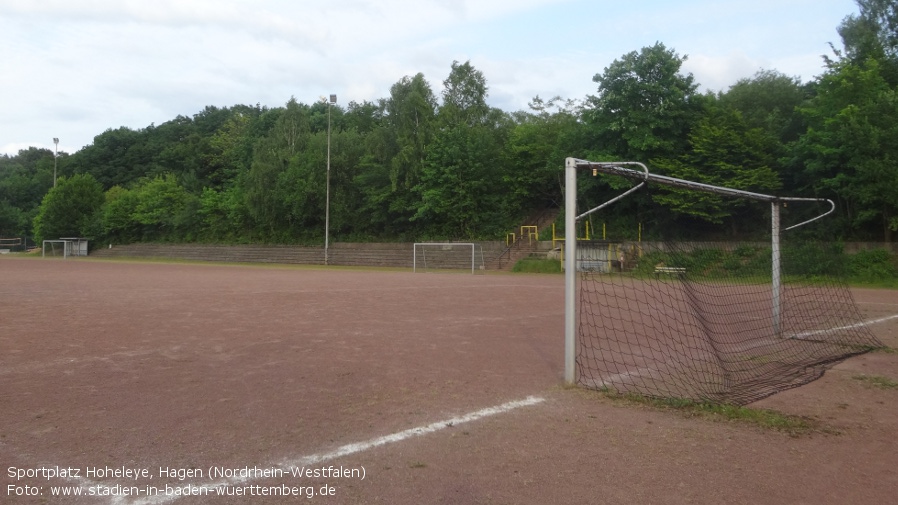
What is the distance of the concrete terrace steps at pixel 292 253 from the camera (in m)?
39.9

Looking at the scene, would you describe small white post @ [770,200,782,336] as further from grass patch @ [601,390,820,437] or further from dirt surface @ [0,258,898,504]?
grass patch @ [601,390,820,437]

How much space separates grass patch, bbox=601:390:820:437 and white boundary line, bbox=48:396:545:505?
3.26ft

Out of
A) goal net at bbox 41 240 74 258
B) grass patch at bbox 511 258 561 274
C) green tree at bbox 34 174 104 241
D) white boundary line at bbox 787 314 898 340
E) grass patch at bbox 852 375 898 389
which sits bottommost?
grass patch at bbox 852 375 898 389

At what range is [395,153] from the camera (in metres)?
44.8

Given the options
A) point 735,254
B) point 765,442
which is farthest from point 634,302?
point 765,442

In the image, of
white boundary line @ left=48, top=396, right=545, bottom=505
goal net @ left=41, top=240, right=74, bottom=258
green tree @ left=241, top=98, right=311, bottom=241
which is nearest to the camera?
white boundary line @ left=48, top=396, right=545, bottom=505

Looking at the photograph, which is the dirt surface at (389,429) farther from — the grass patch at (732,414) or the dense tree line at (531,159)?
the dense tree line at (531,159)

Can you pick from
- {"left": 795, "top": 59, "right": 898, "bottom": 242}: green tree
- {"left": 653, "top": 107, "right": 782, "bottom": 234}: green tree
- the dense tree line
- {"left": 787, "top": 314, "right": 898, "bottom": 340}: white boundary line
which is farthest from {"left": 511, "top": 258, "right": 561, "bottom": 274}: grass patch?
{"left": 787, "top": 314, "right": 898, "bottom": 340}: white boundary line

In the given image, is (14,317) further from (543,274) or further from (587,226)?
(587,226)

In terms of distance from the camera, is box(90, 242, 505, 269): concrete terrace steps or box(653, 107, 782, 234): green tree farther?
box(90, 242, 505, 269): concrete terrace steps

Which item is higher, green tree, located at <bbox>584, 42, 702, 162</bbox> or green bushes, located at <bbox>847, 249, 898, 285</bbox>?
green tree, located at <bbox>584, 42, 702, 162</bbox>

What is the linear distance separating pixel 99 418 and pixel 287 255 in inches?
1743

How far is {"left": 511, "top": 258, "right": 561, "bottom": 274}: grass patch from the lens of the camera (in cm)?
3145

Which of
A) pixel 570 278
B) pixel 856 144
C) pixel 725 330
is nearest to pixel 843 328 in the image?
pixel 725 330
